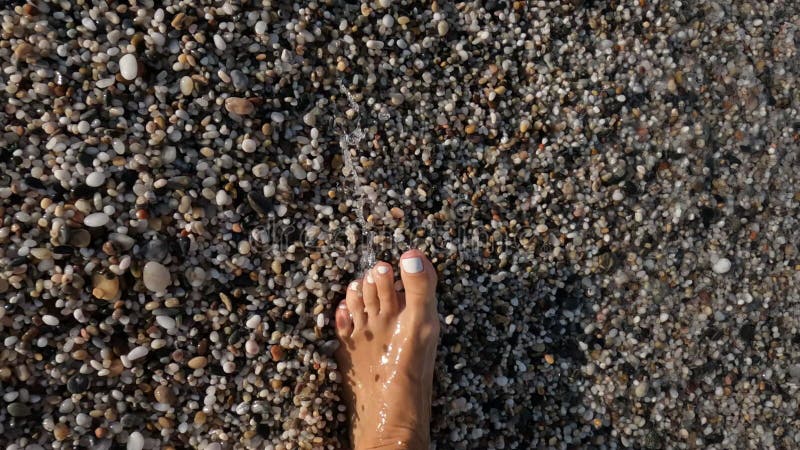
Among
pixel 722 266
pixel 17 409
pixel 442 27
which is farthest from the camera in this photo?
pixel 722 266

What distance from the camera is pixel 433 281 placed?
2619 mm

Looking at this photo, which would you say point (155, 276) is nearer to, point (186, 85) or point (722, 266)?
point (186, 85)

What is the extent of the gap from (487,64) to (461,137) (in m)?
0.35

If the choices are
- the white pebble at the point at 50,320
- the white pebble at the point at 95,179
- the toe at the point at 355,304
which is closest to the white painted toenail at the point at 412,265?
the toe at the point at 355,304

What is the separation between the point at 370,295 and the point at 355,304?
0.07m

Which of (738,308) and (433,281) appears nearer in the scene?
(433,281)

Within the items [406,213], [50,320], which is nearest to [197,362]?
[50,320]

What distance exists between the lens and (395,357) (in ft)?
8.89

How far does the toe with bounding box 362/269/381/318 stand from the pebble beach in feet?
0.24

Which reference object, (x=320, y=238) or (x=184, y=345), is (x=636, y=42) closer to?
(x=320, y=238)

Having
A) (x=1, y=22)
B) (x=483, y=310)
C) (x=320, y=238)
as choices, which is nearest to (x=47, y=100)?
(x=1, y=22)

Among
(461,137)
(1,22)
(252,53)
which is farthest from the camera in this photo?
(461,137)

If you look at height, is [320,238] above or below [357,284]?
above

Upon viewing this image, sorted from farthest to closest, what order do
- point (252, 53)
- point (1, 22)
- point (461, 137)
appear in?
point (461, 137)
point (252, 53)
point (1, 22)
